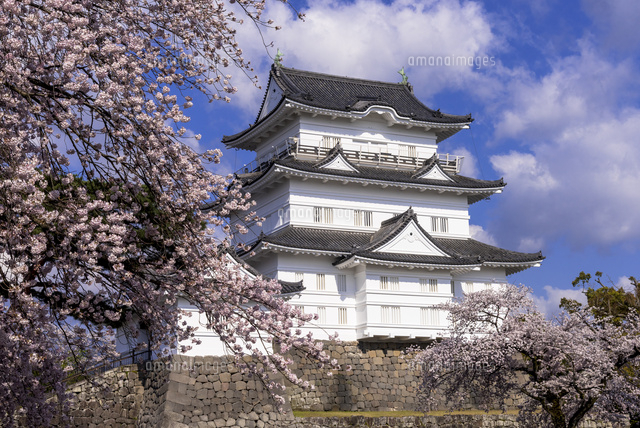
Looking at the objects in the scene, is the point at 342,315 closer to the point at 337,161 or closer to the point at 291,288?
the point at 291,288

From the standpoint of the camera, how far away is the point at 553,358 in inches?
694

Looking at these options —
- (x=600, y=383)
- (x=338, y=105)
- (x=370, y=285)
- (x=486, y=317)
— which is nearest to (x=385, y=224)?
(x=370, y=285)

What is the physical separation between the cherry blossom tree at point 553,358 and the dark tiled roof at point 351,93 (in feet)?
50.7

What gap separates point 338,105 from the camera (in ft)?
109

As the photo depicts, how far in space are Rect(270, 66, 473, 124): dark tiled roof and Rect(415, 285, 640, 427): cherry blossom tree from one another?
15468 mm

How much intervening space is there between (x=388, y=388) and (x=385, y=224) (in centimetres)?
712

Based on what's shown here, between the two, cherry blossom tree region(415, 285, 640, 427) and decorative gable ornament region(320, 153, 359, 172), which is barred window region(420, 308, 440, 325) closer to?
decorative gable ornament region(320, 153, 359, 172)

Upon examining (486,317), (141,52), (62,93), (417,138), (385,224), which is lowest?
(486,317)

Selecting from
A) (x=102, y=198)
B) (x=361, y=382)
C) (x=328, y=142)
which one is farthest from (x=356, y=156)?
(x=102, y=198)

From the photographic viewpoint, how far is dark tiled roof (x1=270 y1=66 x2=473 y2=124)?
3309 cm

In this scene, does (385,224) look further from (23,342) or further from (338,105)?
(23,342)

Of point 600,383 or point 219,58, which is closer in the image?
point 219,58

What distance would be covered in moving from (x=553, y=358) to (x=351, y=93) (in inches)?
807

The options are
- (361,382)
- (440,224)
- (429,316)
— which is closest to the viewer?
(361,382)
